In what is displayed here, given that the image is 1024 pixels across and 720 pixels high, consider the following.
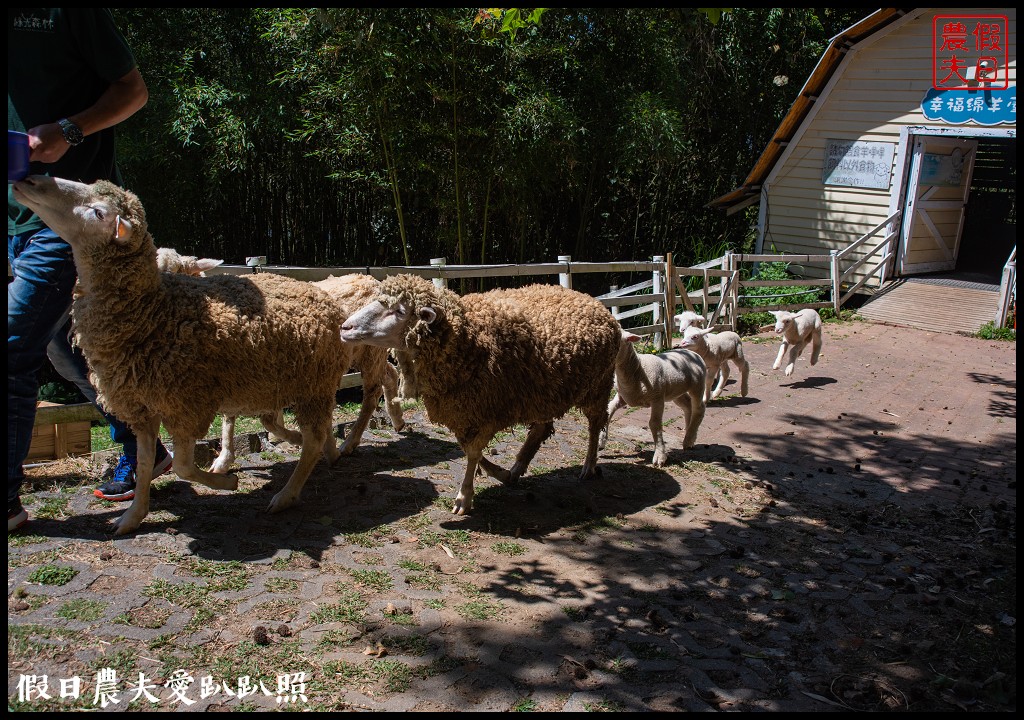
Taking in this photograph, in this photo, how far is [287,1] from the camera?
9.75ft

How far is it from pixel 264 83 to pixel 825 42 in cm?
1329

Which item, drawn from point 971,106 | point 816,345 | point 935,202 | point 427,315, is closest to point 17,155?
point 427,315

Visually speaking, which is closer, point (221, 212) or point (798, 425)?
point (798, 425)

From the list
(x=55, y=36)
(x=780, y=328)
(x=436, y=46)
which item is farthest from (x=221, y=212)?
(x=780, y=328)

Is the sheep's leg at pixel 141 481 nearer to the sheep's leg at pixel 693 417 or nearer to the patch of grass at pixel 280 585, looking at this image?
the patch of grass at pixel 280 585

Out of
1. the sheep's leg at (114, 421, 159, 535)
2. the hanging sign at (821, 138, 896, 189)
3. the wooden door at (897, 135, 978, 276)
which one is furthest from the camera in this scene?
the hanging sign at (821, 138, 896, 189)

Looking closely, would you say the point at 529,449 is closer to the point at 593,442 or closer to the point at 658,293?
the point at 593,442

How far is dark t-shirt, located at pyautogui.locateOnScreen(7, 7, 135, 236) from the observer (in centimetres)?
392

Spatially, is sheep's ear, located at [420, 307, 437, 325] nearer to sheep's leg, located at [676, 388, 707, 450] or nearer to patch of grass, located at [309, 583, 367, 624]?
patch of grass, located at [309, 583, 367, 624]

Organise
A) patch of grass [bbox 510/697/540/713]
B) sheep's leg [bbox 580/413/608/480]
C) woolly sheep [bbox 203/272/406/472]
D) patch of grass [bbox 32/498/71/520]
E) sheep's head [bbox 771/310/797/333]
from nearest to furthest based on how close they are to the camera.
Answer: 1. patch of grass [bbox 510/697/540/713]
2. patch of grass [bbox 32/498/71/520]
3. woolly sheep [bbox 203/272/406/472]
4. sheep's leg [bbox 580/413/608/480]
5. sheep's head [bbox 771/310/797/333]

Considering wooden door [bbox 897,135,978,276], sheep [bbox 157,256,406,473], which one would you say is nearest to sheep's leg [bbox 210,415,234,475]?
sheep [bbox 157,256,406,473]

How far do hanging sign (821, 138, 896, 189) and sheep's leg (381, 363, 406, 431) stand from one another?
12491mm

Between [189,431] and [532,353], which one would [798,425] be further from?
[189,431]

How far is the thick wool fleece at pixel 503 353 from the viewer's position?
4910mm
